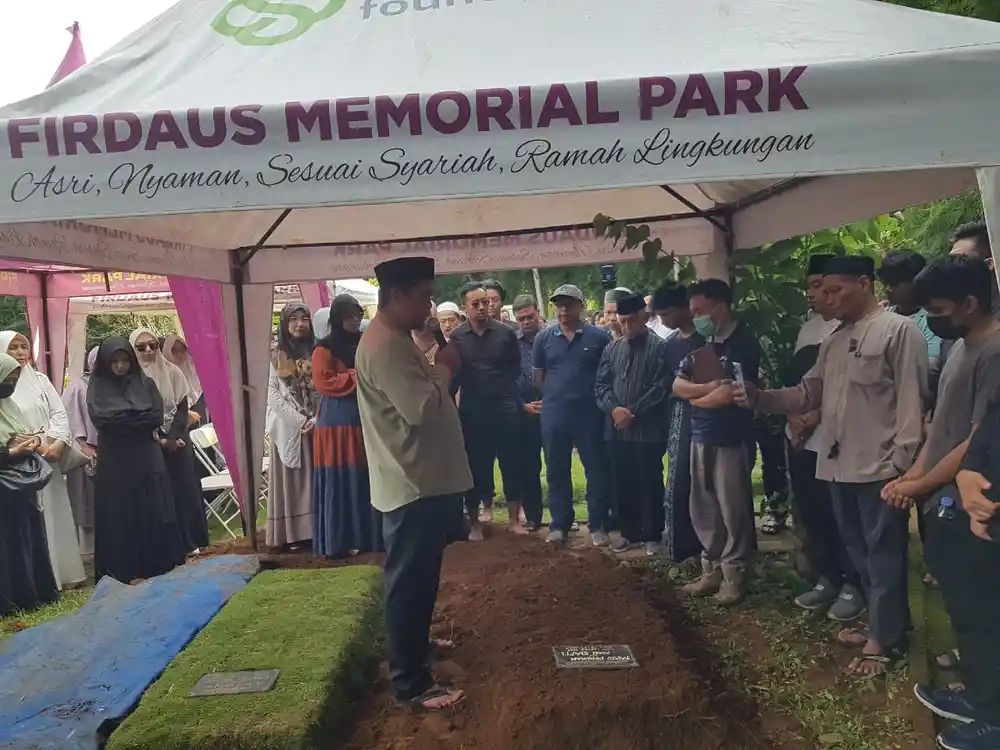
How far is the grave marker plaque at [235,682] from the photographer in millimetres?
2998

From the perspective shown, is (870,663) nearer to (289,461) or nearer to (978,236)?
(978,236)

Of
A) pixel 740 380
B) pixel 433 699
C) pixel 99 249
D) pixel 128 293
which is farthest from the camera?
pixel 128 293

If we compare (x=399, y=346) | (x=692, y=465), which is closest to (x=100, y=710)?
(x=399, y=346)

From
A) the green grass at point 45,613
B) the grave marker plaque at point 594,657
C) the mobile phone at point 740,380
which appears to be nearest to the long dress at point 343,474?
the green grass at point 45,613

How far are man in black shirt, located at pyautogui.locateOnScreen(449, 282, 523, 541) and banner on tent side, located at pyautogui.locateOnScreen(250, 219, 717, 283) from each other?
0.31m

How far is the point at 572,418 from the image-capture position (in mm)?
5730

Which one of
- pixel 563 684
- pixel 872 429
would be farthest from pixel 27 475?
pixel 872 429

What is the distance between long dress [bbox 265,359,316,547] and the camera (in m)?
5.83

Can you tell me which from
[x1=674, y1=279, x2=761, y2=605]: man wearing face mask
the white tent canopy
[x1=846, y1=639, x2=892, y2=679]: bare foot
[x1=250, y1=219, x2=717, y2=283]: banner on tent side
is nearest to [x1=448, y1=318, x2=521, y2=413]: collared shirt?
[x1=250, y1=219, x2=717, y2=283]: banner on tent side

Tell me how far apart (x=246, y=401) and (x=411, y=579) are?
121 inches

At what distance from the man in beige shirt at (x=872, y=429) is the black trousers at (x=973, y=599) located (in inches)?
16.8

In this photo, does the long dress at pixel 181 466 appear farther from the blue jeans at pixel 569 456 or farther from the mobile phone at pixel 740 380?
the mobile phone at pixel 740 380

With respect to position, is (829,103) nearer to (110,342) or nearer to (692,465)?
(692,465)

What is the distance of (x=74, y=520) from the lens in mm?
5949
